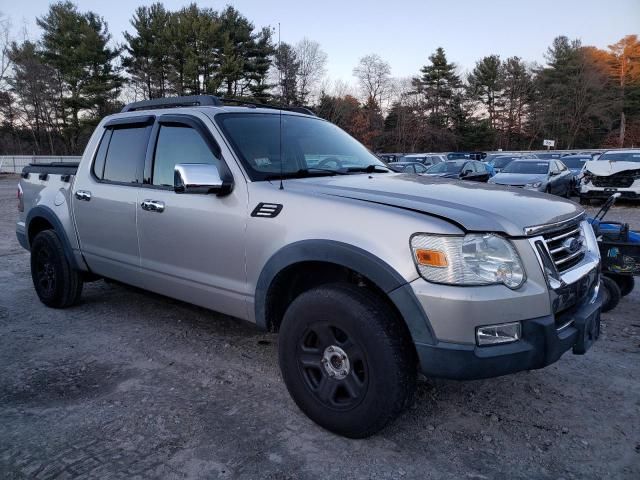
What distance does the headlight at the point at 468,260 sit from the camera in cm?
231

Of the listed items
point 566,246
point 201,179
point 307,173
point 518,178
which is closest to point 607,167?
point 518,178

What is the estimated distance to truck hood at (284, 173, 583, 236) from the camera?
2.42m

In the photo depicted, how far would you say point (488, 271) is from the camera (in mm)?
2338

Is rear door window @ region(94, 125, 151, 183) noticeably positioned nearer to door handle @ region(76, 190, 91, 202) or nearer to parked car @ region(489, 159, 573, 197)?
door handle @ region(76, 190, 91, 202)

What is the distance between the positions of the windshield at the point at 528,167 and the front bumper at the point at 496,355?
1545cm

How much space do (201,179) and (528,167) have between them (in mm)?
15993

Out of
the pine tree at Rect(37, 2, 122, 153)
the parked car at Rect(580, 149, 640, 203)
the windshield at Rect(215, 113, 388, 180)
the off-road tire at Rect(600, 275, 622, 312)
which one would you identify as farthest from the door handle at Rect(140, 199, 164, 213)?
the pine tree at Rect(37, 2, 122, 153)

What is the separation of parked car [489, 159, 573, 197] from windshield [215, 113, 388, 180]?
12242 mm

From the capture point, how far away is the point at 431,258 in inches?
92.5

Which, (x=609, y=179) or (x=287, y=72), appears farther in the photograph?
(x=609, y=179)

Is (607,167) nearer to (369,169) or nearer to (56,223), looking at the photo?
(369,169)

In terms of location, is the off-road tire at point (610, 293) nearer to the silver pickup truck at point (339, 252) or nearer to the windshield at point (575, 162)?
the silver pickup truck at point (339, 252)

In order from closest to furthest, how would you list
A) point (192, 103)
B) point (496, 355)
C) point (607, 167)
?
point (496, 355), point (192, 103), point (607, 167)

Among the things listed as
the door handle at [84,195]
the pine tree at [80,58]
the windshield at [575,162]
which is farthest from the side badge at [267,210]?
the pine tree at [80,58]
